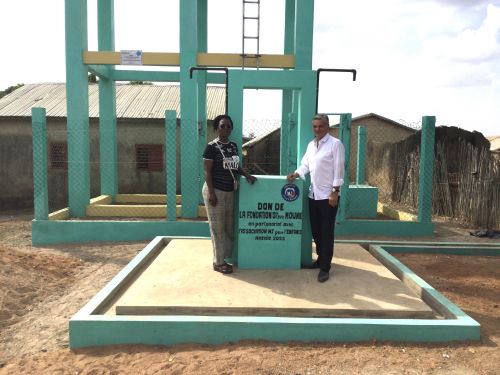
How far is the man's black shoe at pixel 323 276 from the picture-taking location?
4.78 meters

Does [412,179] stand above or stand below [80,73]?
below

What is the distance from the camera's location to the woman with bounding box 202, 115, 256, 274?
4.83 m

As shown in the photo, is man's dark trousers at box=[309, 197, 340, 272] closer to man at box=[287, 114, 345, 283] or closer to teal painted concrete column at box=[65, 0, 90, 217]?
man at box=[287, 114, 345, 283]

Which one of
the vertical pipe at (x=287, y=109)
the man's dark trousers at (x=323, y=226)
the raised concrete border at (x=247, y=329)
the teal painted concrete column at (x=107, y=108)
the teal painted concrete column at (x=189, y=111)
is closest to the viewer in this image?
the raised concrete border at (x=247, y=329)

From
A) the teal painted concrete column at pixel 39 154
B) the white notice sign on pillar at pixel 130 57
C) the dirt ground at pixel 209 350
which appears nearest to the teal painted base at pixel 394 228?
the dirt ground at pixel 209 350

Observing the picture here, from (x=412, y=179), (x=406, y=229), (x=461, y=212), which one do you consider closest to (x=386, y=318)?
(x=406, y=229)

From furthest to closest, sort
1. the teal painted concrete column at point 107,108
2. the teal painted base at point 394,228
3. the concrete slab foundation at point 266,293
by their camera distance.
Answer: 1. the teal painted concrete column at point 107,108
2. the teal painted base at point 394,228
3. the concrete slab foundation at point 266,293

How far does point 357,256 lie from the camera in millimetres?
5902

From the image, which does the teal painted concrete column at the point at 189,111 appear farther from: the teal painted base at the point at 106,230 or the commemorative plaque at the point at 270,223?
the commemorative plaque at the point at 270,223

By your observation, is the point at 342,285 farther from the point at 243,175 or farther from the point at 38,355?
the point at 38,355

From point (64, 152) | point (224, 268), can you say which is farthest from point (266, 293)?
point (64, 152)

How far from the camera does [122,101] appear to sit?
17250mm

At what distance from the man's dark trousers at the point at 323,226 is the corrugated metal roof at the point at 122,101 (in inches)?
447

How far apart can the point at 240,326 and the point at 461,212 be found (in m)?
8.56
